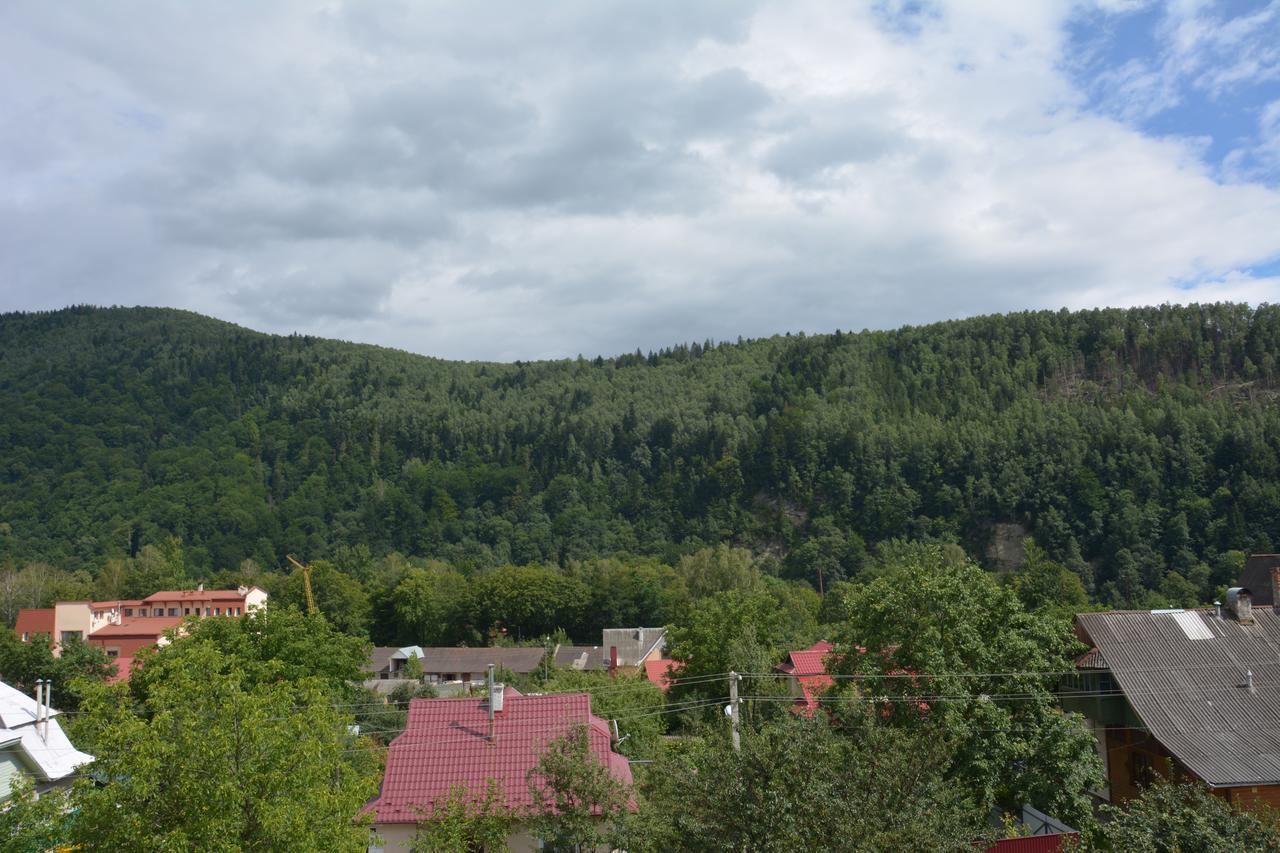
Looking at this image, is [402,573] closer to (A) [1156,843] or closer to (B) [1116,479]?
(B) [1116,479]

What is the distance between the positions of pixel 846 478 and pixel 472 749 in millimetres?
131933

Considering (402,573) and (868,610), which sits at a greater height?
(868,610)

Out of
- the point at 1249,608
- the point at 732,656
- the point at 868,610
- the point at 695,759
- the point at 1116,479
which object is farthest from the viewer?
the point at 1116,479

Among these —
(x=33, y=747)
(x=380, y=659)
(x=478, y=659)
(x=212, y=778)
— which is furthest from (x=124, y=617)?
(x=212, y=778)

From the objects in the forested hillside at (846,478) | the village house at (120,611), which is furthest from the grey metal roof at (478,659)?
the forested hillside at (846,478)

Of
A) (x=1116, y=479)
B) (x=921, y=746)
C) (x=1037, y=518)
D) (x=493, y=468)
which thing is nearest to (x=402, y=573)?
(x=493, y=468)

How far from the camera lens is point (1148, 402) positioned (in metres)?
150

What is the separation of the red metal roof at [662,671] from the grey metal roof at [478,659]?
11779 mm

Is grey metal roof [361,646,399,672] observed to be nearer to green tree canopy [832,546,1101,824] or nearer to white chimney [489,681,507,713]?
white chimney [489,681,507,713]

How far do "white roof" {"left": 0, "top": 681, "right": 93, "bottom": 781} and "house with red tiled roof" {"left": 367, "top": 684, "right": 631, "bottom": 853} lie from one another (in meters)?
6.94

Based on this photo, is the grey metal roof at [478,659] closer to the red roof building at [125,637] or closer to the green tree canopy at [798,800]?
the red roof building at [125,637]

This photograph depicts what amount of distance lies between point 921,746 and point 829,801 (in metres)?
5.45

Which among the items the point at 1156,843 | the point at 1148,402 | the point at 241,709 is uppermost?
the point at 1148,402

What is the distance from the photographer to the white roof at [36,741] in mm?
21969
